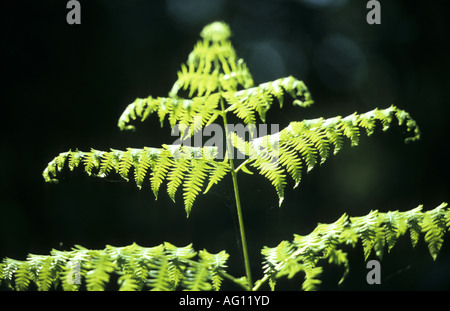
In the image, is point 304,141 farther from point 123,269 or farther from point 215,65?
point 123,269

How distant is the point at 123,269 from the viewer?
64 centimetres

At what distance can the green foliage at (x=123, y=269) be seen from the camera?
0.60 m

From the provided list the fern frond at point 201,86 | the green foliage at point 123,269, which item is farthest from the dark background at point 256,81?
the green foliage at point 123,269

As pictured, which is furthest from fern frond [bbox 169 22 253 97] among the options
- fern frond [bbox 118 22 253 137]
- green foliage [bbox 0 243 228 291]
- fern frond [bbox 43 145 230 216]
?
green foliage [bbox 0 243 228 291]

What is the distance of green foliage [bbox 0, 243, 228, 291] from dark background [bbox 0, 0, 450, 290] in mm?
1341

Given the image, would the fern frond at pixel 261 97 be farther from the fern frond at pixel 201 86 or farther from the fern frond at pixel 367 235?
the fern frond at pixel 367 235

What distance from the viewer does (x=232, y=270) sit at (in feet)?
7.60

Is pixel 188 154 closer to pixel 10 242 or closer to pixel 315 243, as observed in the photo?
pixel 315 243

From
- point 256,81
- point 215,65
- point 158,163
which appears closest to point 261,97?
point 215,65

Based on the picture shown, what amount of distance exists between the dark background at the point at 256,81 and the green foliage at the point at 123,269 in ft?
4.40

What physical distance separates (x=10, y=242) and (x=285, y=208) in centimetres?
193
